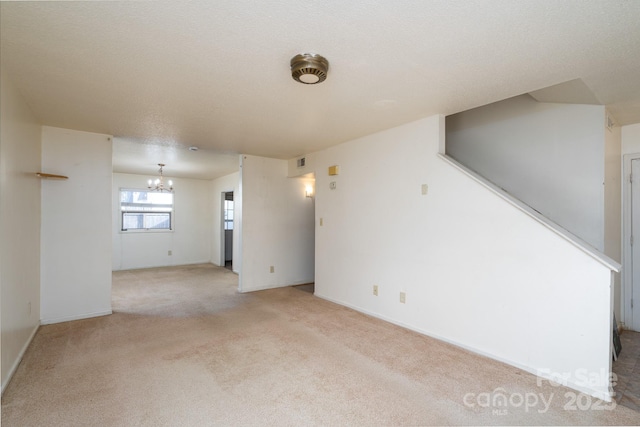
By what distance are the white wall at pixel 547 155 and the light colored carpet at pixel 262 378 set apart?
1687mm

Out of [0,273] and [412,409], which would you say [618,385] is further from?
[0,273]

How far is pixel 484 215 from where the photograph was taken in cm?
275

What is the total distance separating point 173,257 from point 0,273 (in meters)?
5.94

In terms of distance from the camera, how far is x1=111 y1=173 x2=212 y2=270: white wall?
710 cm

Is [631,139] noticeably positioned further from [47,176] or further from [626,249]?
[47,176]

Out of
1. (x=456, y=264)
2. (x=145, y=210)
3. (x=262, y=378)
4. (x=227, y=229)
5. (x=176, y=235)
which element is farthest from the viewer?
(x=227, y=229)

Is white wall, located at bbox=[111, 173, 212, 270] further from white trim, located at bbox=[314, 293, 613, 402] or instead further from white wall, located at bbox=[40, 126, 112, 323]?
white trim, located at bbox=[314, 293, 613, 402]

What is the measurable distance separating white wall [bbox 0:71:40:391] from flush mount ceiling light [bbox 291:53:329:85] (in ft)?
6.89

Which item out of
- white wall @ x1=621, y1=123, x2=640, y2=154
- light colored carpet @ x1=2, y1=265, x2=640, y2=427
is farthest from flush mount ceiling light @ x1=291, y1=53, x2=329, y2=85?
white wall @ x1=621, y1=123, x2=640, y2=154

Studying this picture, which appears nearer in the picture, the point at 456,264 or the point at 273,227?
the point at 456,264

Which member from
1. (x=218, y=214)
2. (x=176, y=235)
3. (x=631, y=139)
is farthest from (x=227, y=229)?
(x=631, y=139)

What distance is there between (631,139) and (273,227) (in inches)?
191

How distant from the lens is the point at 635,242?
332 centimetres

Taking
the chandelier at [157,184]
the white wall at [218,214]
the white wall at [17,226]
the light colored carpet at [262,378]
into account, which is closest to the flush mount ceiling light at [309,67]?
the white wall at [17,226]
